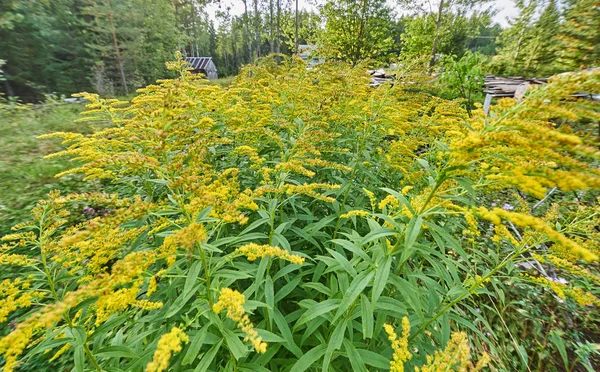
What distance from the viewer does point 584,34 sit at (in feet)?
14.5

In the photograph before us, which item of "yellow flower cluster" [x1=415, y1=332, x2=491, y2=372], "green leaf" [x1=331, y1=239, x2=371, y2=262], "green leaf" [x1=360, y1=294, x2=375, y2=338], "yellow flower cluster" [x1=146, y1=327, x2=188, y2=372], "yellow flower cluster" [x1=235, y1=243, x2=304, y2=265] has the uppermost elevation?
"yellow flower cluster" [x1=235, y1=243, x2=304, y2=265]

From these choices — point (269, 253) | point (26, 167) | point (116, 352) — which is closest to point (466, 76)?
point (269, 253)

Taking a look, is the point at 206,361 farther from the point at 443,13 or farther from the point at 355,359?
the point at 443,13

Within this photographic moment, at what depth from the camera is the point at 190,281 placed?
4.62ft

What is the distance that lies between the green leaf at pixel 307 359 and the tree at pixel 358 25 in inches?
631

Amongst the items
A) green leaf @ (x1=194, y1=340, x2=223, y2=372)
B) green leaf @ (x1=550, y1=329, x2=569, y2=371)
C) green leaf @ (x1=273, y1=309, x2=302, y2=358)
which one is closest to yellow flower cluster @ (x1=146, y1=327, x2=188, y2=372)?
green leaf @ (x1=194, y1=340, x2=223, y2=372)

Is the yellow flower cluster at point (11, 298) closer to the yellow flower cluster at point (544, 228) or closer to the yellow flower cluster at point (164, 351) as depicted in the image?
the yellow flower cluster at point (164, 351)

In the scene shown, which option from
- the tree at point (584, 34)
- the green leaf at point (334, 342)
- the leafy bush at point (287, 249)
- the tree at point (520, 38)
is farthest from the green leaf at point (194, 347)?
the tree at point (520, 38)

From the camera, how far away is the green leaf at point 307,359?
1.56m

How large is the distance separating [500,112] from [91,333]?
257cm

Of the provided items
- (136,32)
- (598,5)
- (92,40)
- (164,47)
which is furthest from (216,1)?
(598,5)

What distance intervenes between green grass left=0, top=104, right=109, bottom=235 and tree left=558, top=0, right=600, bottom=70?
8443mm

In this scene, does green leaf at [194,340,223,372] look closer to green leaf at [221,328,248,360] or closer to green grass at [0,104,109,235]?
green leaf at [221,328,248,360]

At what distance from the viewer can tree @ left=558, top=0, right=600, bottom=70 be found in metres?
4.29
